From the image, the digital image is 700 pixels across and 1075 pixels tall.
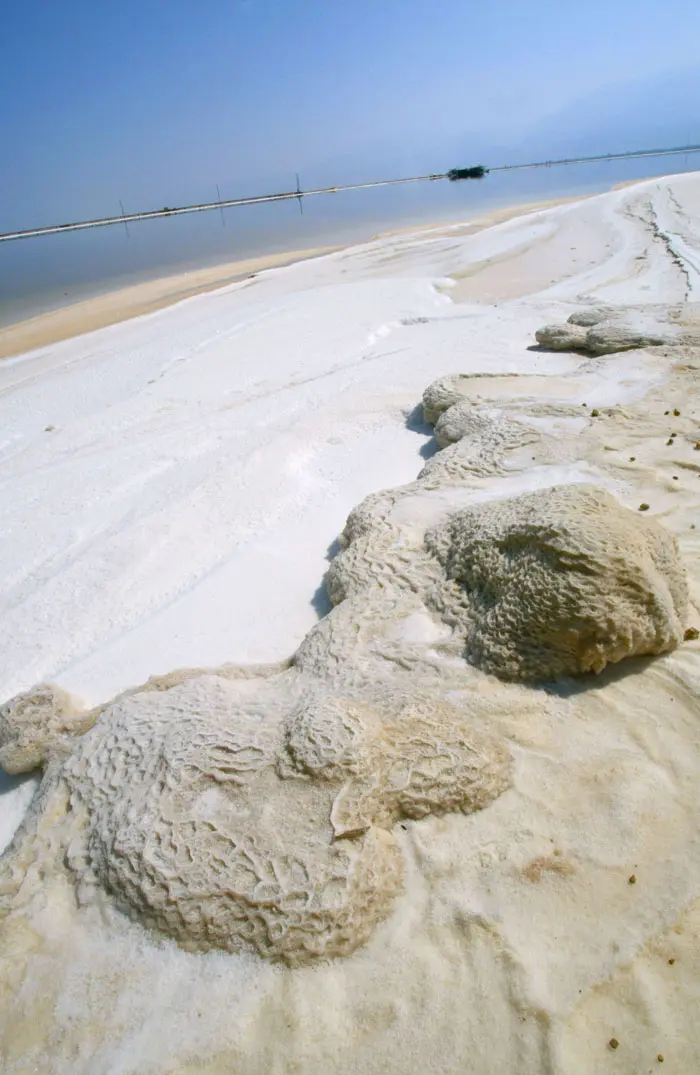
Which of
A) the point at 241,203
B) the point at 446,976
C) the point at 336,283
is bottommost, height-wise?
the point at 446,976

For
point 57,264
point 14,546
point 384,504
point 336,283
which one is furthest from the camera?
point 57,264

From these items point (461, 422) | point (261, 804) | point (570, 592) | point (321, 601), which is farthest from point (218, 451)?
point (261, 804)

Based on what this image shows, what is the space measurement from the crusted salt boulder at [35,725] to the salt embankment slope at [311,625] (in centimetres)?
26

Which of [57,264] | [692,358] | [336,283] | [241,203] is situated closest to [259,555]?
[692,358]

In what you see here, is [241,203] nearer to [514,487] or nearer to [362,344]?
[362,344]

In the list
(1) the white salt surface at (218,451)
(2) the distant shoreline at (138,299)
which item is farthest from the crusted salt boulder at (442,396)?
(2) the distant shoreline at (138,299)

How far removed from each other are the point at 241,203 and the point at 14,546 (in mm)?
54615

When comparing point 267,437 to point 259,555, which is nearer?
point 259,555

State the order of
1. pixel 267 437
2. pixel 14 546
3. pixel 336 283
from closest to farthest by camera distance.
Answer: pixel 14 546 → pixel 267 437 → pixel 336 283

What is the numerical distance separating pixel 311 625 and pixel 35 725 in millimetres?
1372

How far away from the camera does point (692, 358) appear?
18.8 ft

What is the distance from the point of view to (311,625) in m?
3.43

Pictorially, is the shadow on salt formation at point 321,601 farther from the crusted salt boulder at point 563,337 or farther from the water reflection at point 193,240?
the water reflection at point 193,240

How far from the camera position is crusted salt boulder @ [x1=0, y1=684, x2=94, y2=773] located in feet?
8.91
